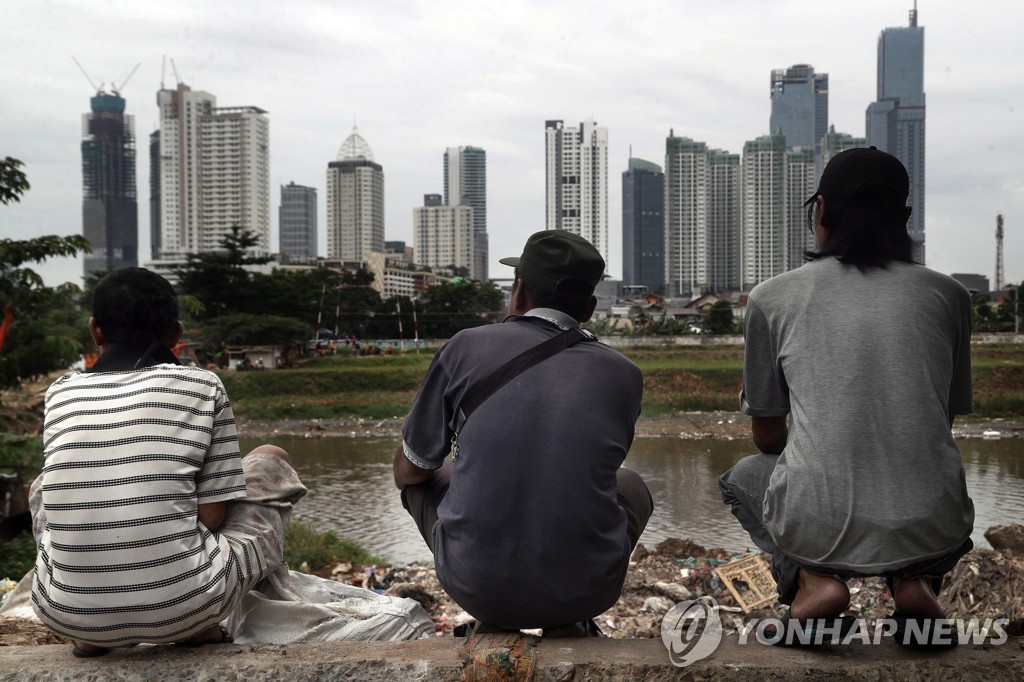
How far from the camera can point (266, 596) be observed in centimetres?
183

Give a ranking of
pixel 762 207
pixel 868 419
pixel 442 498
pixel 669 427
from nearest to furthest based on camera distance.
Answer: pixel 868 419
pixel 442 498
pixel 669 427
pixel 762 207

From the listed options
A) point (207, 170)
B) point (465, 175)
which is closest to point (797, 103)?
point (465, 175)

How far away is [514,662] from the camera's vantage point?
4.81 feet

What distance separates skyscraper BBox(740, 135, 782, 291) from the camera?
148ft

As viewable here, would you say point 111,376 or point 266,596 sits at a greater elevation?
point 111,376

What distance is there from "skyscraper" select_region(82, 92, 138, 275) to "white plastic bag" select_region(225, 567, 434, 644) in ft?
319

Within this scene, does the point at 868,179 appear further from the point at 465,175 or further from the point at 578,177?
the point at 465,175

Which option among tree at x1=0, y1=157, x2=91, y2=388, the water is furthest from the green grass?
tree at x1=0, y1=157, x2=91, y2=388

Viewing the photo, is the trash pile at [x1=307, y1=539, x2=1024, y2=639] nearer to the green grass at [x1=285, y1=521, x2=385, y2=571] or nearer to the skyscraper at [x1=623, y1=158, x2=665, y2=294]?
the green grass at [x1=285, y1=521, x2=385, y2=571]

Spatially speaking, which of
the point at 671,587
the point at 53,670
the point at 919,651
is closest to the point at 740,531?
the point at 671,587

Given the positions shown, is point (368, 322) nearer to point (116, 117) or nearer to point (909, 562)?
point (909, 562)

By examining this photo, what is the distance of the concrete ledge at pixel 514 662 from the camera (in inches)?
56.3

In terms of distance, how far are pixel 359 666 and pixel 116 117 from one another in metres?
123

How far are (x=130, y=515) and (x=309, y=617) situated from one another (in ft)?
1.66
